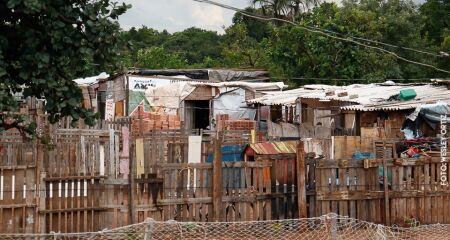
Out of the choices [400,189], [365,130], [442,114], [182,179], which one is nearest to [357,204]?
[400,189]

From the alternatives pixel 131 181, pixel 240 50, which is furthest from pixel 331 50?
pixel 131 181

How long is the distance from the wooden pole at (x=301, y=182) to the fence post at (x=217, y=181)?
53.6 inches

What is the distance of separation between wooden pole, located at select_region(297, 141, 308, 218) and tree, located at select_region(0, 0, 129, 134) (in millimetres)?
5813

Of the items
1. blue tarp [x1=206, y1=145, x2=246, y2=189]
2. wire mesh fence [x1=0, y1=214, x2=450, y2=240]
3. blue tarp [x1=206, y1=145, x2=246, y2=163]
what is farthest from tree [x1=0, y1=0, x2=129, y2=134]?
blue tarp [x1=206, y1=145, x2=246, y2=163]

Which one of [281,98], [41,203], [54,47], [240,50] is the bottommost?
[41,203]

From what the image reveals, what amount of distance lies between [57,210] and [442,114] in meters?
10.1

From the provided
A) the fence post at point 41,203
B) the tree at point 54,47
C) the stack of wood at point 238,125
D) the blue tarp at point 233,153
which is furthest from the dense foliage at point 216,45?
the stack of wood at point 238,125

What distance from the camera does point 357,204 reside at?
13.0 metres

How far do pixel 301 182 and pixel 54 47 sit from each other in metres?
6.54

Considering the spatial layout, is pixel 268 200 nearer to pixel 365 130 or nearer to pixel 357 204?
pixel 357 204

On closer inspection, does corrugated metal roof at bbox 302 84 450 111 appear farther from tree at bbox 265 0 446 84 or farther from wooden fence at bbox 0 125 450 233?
tree at bbox 265 0 446 84

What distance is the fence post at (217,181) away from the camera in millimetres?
12180

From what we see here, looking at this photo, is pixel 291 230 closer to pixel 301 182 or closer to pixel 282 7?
pixel 301 182

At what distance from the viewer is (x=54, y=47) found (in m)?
6.94
